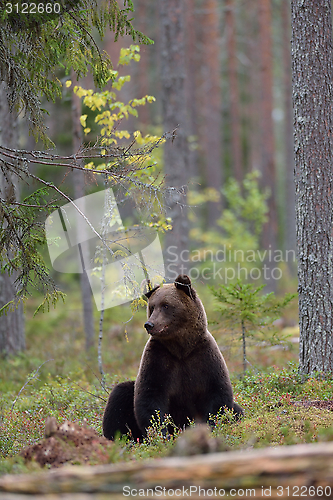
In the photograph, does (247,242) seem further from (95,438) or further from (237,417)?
(95,438)

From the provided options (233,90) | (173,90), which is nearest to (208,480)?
(173,90)

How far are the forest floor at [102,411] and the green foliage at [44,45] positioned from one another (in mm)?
3457

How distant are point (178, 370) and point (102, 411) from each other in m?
2.05

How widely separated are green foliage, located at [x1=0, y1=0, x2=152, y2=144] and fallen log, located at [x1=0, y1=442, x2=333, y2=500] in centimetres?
473

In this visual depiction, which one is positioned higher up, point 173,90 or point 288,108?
point 288,108

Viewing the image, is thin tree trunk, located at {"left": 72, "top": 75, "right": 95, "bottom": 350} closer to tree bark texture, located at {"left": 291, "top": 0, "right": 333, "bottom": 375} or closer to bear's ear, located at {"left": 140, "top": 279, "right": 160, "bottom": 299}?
bear's ear, located at {"left": 140, "top": 279, "right": 160, "bottom": 299}

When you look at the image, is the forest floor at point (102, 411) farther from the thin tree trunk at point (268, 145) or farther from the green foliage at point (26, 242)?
the thin tree trunk at point (268, 145)

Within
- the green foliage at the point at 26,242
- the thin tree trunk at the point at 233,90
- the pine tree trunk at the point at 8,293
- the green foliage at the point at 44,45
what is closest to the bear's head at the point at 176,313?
the green foliage at the point at 26,242

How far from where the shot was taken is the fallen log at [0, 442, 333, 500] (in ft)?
8.79

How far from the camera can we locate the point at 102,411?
6.95 m

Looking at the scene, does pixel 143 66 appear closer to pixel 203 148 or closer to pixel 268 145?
pixel 268 145

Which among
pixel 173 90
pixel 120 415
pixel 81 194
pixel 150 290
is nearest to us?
pixel 120 415

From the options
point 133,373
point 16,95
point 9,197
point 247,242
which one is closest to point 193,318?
point 9,197

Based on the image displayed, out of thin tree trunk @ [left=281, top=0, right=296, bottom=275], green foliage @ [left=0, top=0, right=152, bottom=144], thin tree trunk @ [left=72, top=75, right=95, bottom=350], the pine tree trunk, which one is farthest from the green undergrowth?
thin tree trunk @ [left=281, top=0, right=296, bottom=275]
